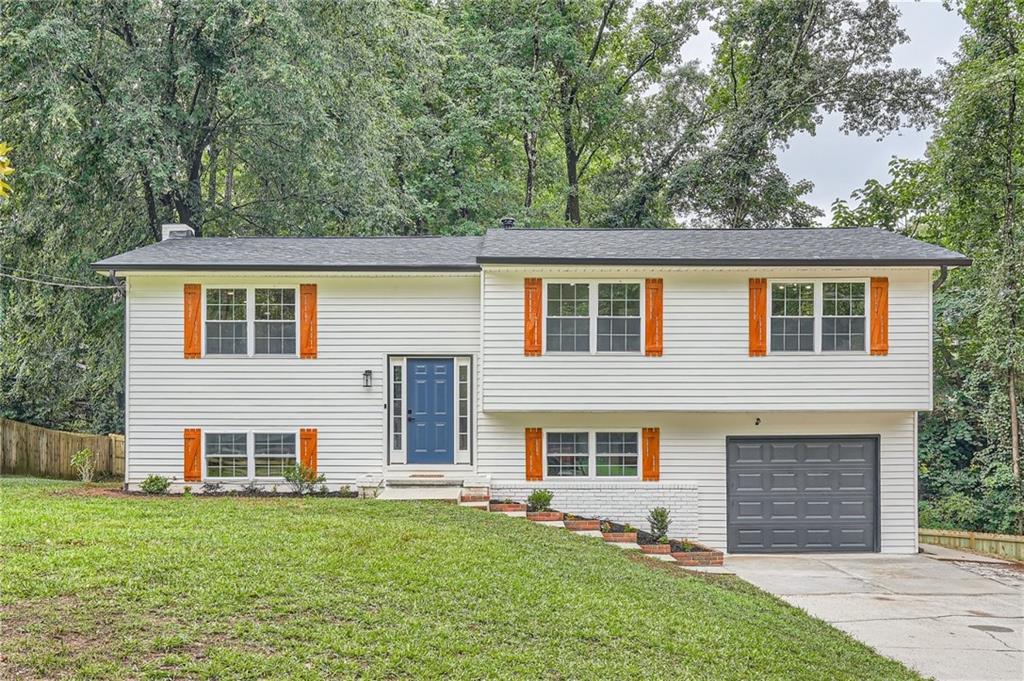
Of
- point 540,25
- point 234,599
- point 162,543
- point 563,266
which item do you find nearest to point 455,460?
point 563,266

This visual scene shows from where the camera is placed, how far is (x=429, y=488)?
11.8 m

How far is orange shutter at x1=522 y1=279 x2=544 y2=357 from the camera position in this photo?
11914 mm

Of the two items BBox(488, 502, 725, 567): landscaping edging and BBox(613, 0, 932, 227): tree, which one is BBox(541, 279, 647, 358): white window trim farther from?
BBox(613, 0, 932, 227): tree

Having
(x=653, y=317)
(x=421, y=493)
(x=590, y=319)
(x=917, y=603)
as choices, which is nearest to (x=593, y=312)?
(x=590, y=319)

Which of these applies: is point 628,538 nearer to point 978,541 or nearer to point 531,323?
point 531,323

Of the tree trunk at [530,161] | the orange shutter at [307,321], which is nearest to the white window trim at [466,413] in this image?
the orange shutter at [307,321]

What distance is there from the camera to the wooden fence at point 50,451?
14922 mm

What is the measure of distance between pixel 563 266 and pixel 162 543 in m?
6.87

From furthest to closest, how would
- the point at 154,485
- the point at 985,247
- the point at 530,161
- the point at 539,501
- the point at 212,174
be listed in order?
the point at 530,161, the point at 212,174, the point at 985,247, the point at 154,485, the point at 539,501

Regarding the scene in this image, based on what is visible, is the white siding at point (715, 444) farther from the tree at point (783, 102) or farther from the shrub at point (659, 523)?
the tree at point (783, 102)

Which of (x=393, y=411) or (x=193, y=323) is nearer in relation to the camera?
(x=193, y=323)

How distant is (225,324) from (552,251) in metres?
5.53

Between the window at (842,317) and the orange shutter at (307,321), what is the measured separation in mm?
8306

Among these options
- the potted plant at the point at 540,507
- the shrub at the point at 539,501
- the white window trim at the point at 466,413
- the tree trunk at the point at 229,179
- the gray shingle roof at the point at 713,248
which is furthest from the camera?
the tree trunk at the point at 229,179
